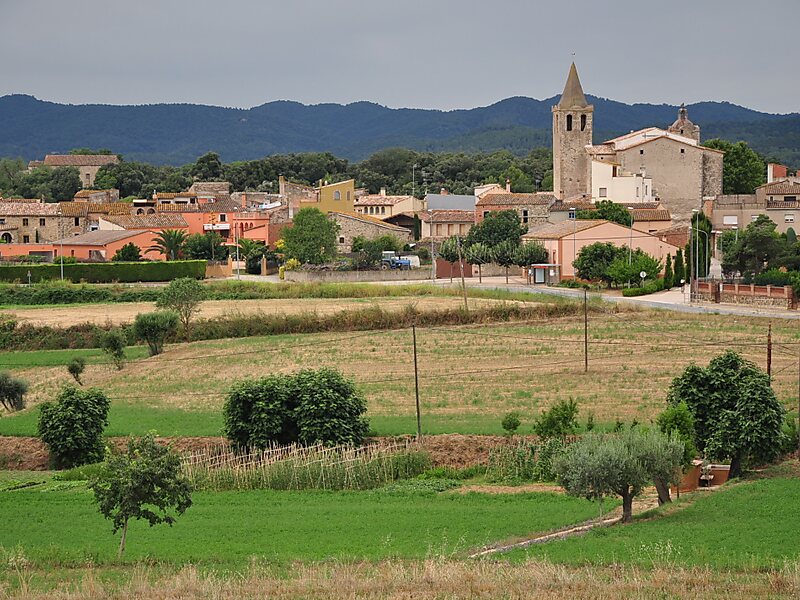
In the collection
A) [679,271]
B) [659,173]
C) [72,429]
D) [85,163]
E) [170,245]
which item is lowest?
[72,429]

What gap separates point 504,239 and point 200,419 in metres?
44.3

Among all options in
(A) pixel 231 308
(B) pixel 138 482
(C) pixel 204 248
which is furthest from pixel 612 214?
(B) pixel 138 482

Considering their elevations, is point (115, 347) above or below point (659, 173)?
below

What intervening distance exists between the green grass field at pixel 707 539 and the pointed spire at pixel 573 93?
7470cm

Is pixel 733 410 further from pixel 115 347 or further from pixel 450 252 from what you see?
pixel 450 252

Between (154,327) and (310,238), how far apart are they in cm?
3064

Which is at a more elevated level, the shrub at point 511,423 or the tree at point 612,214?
the tree at point 612,214

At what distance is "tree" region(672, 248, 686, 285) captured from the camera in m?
61.5

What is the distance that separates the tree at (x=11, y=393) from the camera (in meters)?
35.4

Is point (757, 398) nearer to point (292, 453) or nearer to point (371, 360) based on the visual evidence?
point (292, 453)

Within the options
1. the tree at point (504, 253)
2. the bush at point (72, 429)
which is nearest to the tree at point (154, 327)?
the bush at point (72, 429)

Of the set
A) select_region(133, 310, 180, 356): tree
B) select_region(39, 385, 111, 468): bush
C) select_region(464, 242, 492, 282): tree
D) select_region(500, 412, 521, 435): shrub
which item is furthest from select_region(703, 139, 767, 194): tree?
select_region(39, 385, 111, 468): bush

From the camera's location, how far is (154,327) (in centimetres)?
4403

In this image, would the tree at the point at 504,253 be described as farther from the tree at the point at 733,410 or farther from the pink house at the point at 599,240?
the tree at the point at 733,410
